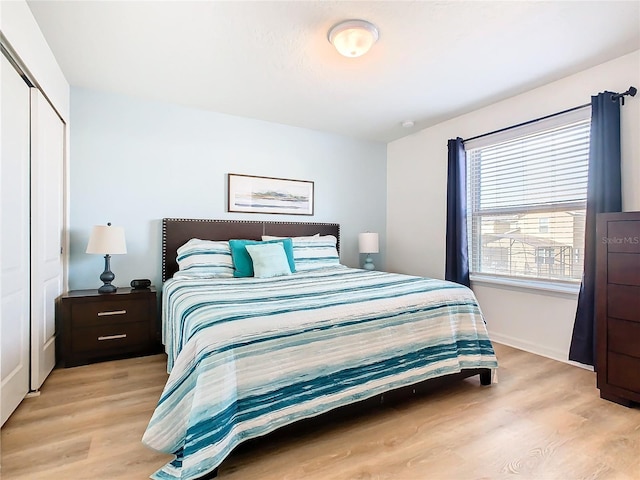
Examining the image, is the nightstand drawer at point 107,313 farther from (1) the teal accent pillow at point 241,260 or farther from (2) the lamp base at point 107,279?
(1) the teal accent pillow at point 241,260

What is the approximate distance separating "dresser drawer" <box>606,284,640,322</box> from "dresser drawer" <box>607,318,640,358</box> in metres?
0.04

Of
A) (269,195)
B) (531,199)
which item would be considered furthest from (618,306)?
(269,195)

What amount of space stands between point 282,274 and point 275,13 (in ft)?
6.67

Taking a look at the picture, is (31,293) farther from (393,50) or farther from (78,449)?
(393,50)

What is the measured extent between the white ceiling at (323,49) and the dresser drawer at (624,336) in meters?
1.90

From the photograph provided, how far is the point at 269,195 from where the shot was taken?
4020 mm

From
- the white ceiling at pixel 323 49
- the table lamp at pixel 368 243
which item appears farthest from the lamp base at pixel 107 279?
the table lamp at pixel 368 243

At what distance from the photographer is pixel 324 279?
2.91 meters

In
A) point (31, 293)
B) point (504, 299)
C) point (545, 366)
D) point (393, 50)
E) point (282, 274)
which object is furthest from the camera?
point (504, 299)

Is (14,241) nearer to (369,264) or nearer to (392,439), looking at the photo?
(392,439)

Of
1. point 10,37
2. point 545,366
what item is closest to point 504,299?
point 545,366

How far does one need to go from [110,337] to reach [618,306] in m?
3.74

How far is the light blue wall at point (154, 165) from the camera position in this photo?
313 cm

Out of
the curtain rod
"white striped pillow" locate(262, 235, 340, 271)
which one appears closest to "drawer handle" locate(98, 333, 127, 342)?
"white striped pillow" locate(262, 235, 340, 271)
